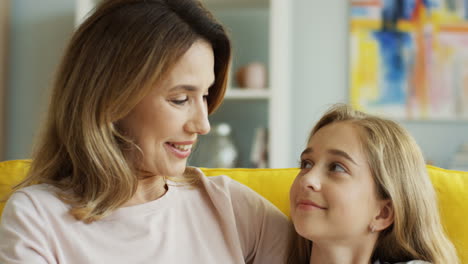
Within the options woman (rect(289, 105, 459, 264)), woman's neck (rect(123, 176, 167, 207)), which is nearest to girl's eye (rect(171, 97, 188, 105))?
A: woman's neck (rect(123, 176, 167, 207))

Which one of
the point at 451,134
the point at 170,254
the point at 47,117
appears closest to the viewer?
the point at 170,254

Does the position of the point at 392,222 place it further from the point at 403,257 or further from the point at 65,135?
the point at 65,135

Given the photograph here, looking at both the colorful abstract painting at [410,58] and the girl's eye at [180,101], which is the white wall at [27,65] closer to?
the colorful abstract painting at [410,58]

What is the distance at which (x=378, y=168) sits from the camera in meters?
1.29

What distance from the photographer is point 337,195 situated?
4.11 ft

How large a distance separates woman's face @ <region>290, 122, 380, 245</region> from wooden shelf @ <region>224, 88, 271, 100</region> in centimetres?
188

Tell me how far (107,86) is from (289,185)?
1.93 feet

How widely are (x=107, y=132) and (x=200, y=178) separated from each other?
0.30m

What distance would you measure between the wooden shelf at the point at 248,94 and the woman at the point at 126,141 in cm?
185

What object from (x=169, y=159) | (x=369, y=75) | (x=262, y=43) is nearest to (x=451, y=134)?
(x=369, y=75)

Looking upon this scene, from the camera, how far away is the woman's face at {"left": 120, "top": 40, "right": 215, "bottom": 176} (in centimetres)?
124

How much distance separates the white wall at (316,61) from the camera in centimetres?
351

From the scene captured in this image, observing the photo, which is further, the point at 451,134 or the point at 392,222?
the point at 451,134

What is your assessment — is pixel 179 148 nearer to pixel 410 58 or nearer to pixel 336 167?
pixel 336 167
